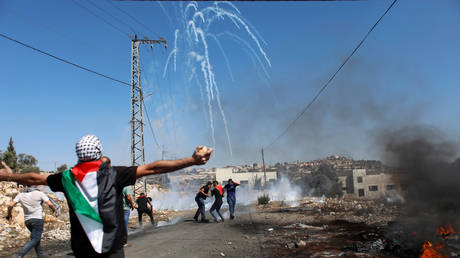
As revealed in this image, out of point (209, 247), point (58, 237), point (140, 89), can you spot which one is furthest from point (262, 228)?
point (140, 89)

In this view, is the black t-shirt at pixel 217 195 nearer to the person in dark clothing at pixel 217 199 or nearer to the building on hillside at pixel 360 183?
the person in dark clothing at pixel 217 199

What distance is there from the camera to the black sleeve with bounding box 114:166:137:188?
96.9 inches

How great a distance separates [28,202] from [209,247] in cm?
378

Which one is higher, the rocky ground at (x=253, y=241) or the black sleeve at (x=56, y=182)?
the black sleeve at (x=56, y=182)

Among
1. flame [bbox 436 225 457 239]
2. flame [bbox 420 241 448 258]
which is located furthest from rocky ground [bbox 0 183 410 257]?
flame [bbox 436 225 457 239]

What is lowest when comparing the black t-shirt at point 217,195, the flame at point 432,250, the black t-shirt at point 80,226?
the flame at point 432,250

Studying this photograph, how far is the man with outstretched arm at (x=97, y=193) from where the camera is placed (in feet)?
7.67

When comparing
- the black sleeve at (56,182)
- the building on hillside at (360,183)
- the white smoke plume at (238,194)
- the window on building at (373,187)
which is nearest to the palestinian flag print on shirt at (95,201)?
the black sleeve at (56,182)

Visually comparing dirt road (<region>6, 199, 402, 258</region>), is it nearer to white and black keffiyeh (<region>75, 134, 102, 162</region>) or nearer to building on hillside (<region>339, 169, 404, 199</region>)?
white and black keffiyeh (<region>75, 134, 102, 162</region>)

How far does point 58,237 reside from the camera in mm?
10320

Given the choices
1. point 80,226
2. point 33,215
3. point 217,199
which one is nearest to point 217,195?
point 217,199

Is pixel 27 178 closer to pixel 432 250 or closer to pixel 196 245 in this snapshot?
pixel 196 245

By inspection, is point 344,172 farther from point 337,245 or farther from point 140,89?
point 337,245

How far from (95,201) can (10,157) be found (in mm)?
38748
